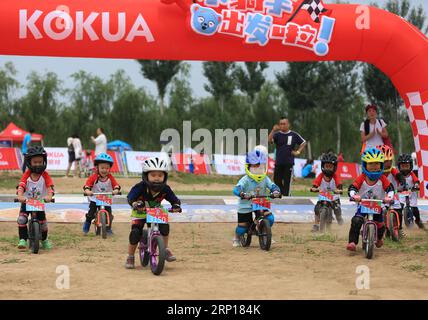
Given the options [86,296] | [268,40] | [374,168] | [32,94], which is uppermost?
[32,94]

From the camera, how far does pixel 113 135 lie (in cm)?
4903

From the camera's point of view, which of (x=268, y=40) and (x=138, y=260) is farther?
(x=268, y=40)

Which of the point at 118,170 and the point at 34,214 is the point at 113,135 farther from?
the point at 34,214

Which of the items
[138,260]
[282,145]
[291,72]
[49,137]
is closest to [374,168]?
[138,260]

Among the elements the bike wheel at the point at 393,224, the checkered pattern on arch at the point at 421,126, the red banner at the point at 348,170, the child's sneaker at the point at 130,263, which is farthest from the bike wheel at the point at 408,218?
the red banner at the point at 348,170

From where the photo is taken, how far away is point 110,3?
1179 centimetres

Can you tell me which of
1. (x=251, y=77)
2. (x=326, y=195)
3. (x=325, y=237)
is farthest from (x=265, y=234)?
(x=251, y=77)

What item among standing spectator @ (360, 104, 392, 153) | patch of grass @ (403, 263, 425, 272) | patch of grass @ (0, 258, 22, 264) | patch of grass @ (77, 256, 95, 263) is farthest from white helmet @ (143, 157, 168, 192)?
standing spectator @ (360, 104, 392, 153)

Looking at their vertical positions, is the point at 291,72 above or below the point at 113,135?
above

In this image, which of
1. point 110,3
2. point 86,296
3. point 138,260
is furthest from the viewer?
point 110,3

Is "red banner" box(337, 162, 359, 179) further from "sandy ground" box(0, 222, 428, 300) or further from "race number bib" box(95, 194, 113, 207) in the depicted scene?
"race number bib" box(95, 194, 113, 207)

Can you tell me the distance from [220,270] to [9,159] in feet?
68.4
